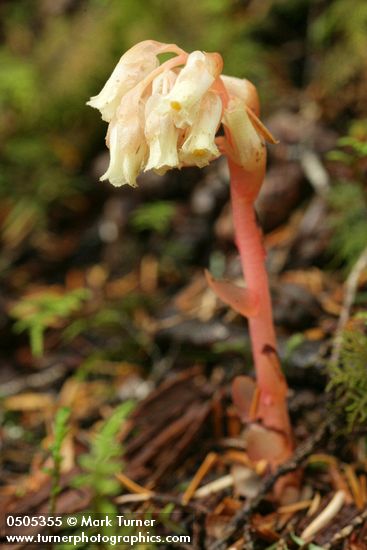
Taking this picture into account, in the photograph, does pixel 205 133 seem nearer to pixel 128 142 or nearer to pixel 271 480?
pixel 128 142

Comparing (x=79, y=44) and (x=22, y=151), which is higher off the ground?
(x=79, y=44)

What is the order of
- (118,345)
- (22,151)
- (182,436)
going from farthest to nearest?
(22,151) → (118,345) → (182,436)

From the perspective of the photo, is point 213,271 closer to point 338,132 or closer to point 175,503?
point 338,132

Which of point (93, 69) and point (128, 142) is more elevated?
point (93, 69)

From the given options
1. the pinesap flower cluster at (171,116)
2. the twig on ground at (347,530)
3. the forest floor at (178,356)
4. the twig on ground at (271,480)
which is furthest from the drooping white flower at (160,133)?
the twig on ground at (347,530)

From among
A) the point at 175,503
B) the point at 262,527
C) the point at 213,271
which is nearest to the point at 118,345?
the point at 213,271

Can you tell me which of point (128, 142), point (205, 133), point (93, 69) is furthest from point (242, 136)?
point (93, 69)
